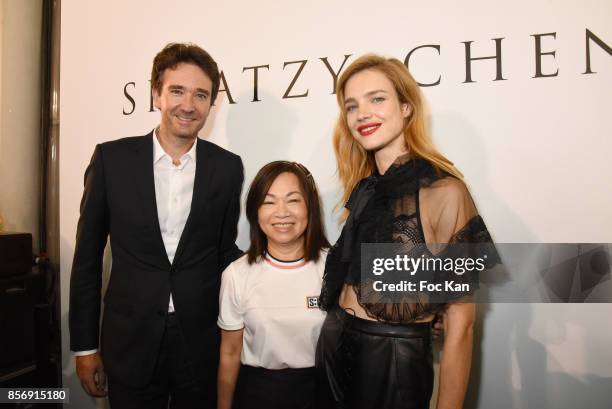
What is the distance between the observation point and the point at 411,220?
1241 millimetres

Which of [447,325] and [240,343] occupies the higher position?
[447,325]

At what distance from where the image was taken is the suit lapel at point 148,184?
1.61 m

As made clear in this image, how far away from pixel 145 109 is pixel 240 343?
4.79 ft

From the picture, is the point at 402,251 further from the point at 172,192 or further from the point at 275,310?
the point at 172,192

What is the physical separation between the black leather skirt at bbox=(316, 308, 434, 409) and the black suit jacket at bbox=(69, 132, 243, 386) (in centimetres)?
68

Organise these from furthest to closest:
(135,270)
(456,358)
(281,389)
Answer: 1. (135,270)
2. (281,389)
3. (456,358)

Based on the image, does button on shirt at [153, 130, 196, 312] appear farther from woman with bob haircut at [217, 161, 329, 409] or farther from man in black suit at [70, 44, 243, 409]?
woman with bob haircut at [217, 161, 329, 409]

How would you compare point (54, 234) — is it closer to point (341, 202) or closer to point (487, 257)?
point (341, 202)

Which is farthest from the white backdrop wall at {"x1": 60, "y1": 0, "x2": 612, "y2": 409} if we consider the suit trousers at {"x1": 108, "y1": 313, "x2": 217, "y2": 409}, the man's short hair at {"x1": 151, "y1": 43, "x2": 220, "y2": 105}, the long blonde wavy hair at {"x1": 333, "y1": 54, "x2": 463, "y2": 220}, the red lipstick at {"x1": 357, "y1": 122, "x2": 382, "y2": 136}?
the suit trousers at {"x1": 108, "y1": 313, "x2": 217, "y2": 409}

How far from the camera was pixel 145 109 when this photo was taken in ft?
7.45

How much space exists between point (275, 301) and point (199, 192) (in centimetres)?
57

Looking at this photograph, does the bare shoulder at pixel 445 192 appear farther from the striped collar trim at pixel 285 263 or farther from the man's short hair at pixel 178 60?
the man's short hair at pixel 178 60

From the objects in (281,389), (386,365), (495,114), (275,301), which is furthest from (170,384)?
(495,114)

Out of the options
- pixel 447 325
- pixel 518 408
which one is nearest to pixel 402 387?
pixel 447 325
